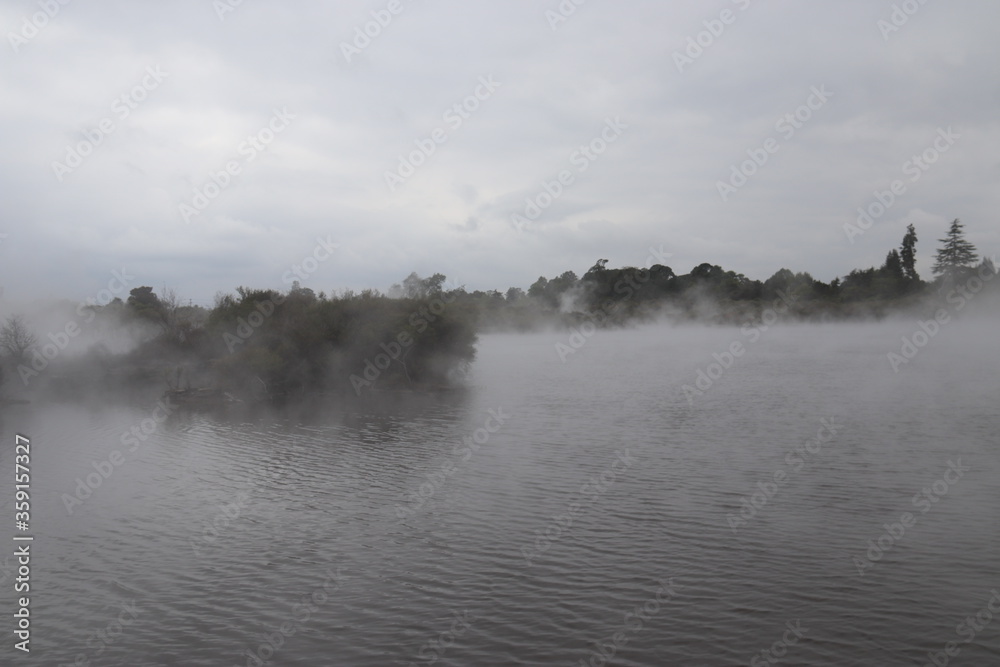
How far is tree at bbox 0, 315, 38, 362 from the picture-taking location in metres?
66.1

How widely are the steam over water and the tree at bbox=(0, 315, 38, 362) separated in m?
32.5

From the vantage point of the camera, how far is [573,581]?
689 inches

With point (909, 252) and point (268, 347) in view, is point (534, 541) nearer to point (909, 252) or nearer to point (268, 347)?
point (268, 347)

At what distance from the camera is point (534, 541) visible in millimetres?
20453

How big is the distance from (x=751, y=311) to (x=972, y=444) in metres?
140

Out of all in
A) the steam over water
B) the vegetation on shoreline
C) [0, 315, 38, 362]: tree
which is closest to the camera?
the steam over water

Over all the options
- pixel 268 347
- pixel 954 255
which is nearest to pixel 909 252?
pixel 954 255

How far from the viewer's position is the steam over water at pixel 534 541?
1481cm

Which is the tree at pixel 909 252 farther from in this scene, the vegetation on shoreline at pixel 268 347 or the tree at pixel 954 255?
the vegetation on shoreline at pixel 268 347

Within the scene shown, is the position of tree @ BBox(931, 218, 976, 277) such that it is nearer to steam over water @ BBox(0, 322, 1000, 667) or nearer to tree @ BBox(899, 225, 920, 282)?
tree @ BBox(899, 225, 920, 282)

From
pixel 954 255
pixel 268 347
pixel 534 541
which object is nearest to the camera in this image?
pixel 534 541

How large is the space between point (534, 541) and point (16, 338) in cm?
6490

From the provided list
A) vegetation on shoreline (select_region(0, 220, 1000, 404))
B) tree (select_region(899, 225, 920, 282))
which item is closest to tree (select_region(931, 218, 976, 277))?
tree (select_region(899, 225, 920, 282))

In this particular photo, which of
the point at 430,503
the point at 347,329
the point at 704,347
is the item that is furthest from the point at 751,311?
the point at 430,503
